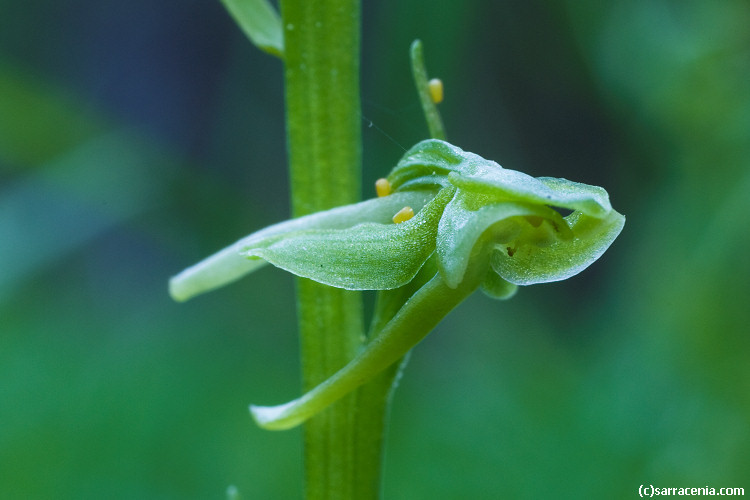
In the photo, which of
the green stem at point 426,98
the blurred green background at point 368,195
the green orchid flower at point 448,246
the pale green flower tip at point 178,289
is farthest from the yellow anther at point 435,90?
the blurred green background at point 368,195

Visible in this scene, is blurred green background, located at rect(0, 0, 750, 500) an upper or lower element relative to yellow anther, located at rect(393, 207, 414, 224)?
lower

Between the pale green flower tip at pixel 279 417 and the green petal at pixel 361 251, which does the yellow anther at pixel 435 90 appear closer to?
the green petal at pixel 361 251

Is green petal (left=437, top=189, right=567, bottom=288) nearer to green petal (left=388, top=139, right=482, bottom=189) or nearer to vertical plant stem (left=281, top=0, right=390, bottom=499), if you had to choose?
green petal (left=388, top=139, right=482, bottom=189)

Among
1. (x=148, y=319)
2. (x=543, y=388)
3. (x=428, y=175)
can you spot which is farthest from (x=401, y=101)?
(x=428, y=175)

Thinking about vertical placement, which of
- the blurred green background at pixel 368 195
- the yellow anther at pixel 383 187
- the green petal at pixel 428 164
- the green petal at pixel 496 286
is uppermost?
the green petal at pixel 428 164

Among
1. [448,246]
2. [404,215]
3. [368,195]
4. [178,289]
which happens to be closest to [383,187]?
[404,215]

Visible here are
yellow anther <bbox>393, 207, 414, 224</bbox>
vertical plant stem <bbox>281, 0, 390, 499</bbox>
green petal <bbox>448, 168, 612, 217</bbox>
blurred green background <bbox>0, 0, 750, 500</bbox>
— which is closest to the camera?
green petal <bbox>448, 168, 612, 217</bbox>

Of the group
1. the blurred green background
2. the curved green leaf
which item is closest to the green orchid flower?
the curved green leaf
